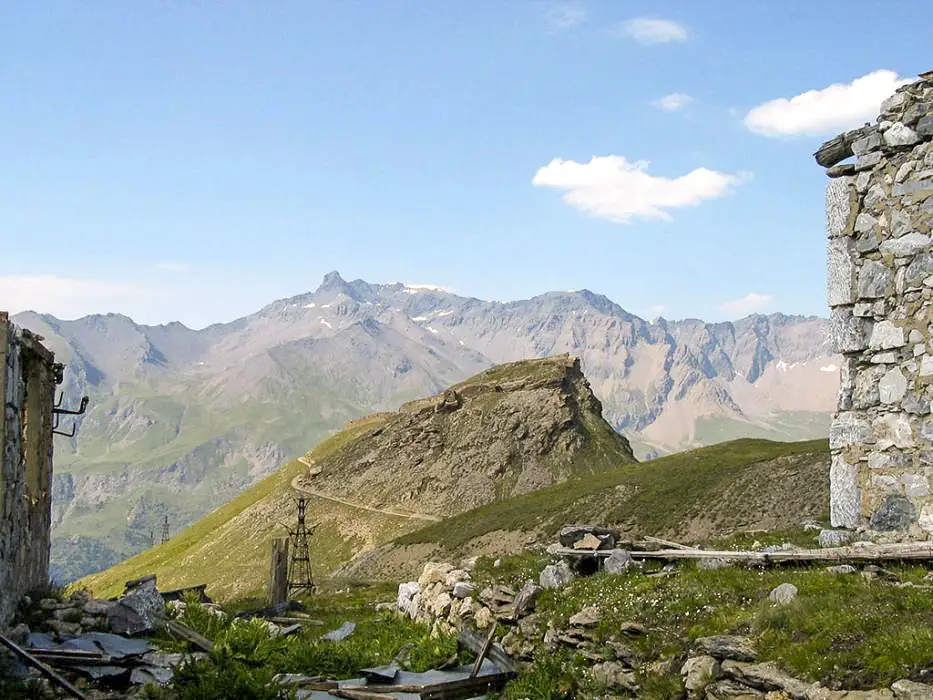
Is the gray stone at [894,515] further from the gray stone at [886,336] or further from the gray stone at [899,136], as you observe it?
the gray stone at [899,136]

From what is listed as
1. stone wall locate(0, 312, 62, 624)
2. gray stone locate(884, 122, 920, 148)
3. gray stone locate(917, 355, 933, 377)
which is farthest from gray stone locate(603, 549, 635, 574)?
stone wall locate(0, 312, 62, 624)

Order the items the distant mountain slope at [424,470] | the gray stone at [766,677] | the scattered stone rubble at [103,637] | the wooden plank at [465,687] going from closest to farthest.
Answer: the gray stone at [766,677] < the wooden plank at [465,687] < the scattered stone rubble at [103,637] < the distant mountain slope at [424,470]

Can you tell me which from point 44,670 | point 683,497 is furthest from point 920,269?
point 683,497

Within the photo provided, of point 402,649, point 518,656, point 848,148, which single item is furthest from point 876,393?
point 402,649

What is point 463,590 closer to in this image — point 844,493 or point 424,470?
point 844,493

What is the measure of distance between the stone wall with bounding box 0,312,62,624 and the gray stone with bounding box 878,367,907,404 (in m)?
17.2

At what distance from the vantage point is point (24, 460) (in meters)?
22.2

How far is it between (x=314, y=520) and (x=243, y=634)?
117 meters

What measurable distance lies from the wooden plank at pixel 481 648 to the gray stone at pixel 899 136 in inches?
469

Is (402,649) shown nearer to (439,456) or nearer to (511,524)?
(511,524)

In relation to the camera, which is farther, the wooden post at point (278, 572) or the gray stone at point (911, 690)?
the wooden post at point (278, 572)

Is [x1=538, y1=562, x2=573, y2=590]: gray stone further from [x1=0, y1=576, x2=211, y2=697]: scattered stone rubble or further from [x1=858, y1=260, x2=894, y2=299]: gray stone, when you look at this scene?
[x1=858, y1=260, x2=894, y2=299]: gray stone

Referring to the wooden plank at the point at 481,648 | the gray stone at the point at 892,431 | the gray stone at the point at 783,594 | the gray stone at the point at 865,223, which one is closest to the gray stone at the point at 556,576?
the wooden plank at the point at 481,648

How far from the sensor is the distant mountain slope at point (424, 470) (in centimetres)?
12744
